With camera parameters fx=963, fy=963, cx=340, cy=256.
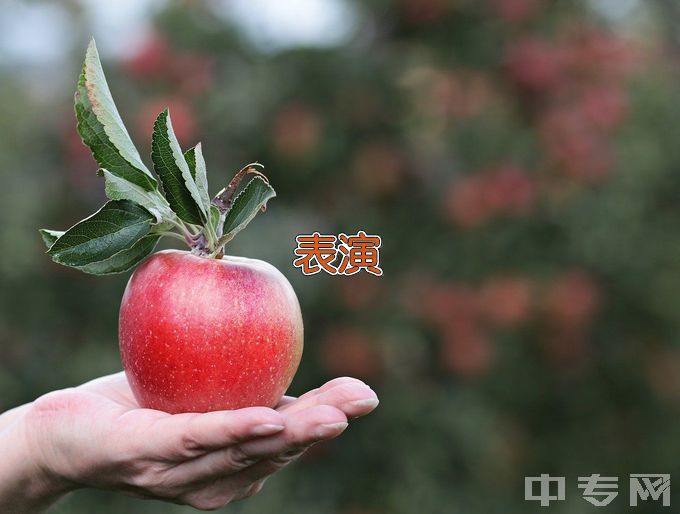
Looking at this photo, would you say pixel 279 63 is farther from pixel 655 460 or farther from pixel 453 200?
pixel 655 460

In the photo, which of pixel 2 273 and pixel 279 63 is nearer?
pixel 2 273

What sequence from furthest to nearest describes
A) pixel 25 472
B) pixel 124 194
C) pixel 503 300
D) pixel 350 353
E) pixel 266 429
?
1. pixel 503 300
2. pixel 350 353
3. pixel 25 472
4. pixel 124 194
5. pixel 266 429

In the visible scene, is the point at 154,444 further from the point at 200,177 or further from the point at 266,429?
the point at 200,177

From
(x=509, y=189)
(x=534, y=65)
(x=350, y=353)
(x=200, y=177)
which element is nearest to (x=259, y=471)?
(x=200, y=177)

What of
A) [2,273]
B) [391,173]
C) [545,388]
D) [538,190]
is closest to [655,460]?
[545,388]

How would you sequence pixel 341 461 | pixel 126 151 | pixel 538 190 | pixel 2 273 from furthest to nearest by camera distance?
1. pixel 538 190
2. pixel 341 461
3. pixel 2 273
4. pixel 126 151

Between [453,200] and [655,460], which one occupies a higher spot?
[453,200]

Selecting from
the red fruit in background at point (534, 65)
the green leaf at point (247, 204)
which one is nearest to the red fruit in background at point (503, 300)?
the red fruit in background at point (534, 65)
